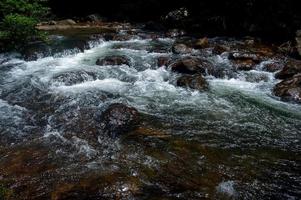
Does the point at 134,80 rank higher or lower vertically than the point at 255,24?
lower

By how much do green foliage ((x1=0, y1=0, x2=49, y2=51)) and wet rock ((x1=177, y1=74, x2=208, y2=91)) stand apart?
6295 mm

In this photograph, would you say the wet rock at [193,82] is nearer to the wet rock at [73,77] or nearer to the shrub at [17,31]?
the wet rock at [73,77]

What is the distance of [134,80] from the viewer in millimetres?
11203

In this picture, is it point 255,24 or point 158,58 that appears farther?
point 255,24

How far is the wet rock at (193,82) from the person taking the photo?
33.5ft

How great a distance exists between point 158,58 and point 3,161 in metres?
7.58

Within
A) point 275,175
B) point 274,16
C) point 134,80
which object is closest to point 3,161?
point 275,175

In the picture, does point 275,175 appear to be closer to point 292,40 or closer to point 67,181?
point 67,181

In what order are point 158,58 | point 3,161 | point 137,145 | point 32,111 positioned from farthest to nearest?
point 158,58, point 32,111, point 137,145, point 3,161

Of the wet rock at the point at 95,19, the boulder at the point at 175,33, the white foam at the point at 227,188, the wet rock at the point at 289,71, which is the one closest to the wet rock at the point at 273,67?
the wet rock at the point at 289,71

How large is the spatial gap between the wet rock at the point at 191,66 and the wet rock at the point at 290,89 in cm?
235

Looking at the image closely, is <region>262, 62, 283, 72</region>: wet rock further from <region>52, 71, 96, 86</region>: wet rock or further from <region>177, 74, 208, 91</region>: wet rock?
<region>52, 71, 96, 86</region>: wet rock

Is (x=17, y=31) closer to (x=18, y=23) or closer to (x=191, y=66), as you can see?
(x=18, y=23)

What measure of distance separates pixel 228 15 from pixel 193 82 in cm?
843
